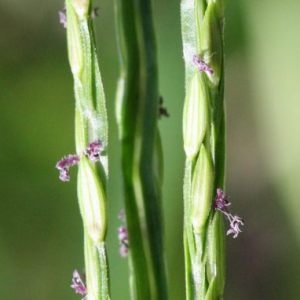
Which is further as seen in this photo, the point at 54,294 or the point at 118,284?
the point at 54,294

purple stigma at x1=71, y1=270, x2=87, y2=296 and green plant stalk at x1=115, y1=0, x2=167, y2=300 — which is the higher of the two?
green plant stalk at x1=115, y1=0, x2=167, y2=300

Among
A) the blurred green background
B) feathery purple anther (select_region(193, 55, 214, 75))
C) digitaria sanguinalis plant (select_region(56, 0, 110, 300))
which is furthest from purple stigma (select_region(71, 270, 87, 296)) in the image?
the blurred green background

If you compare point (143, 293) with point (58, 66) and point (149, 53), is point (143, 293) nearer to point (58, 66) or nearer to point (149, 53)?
point (149, 53)

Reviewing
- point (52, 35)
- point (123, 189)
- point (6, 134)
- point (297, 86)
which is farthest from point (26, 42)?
point (123, 189)

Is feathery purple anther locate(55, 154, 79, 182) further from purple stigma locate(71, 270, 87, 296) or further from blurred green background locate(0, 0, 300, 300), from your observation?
blurred green background locate(0, 0, 300, 300)

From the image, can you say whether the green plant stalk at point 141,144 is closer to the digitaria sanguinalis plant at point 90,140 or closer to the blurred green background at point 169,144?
the digitaria sanguinalis plant at point 90,140

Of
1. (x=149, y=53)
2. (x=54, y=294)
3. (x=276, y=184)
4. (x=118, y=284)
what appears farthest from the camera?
(x=276, y=184)

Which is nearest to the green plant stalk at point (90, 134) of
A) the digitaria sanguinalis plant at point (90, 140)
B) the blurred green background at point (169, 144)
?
the digitaria sanguinalis plant at point (90, 140)

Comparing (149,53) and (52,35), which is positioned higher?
(52,35)
